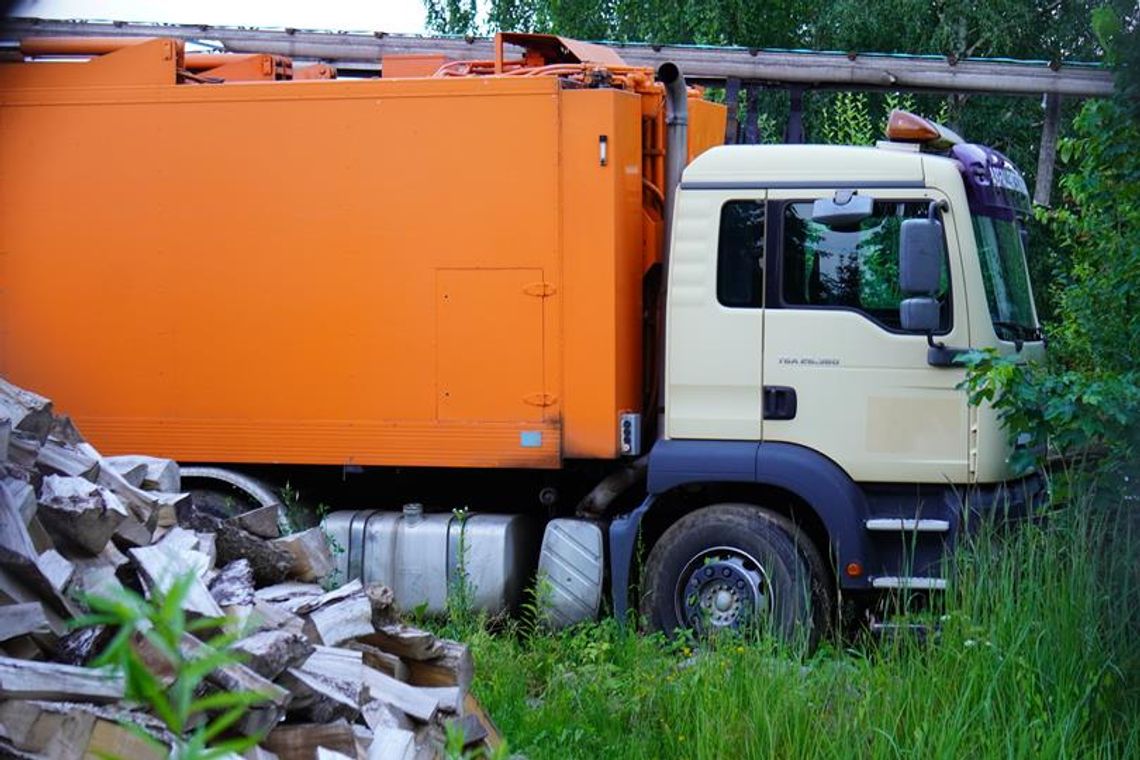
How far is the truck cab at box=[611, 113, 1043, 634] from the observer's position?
24.3ft

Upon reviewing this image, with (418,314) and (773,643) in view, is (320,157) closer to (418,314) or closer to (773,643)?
(418,314)

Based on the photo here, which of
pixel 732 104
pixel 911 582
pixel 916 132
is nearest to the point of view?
pixel 911 582

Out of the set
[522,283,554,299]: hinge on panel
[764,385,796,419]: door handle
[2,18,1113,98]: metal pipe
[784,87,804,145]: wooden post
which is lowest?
[764,385,796,419]: door handle

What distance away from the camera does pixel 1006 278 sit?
7.81 metres

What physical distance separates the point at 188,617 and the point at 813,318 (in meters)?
3.98

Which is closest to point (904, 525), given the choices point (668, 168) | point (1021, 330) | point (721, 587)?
point (721, 587)

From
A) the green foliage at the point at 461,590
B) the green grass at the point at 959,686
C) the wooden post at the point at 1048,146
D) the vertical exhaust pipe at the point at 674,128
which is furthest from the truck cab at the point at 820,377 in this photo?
the wooden post at the point at 1048,146

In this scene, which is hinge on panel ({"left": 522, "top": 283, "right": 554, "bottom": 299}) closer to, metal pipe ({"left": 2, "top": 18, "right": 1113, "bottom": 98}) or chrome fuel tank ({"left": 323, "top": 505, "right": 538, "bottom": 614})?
chrome fuel tank ({"left": 323, "top": 505, "right": 538, "bottom": 614})

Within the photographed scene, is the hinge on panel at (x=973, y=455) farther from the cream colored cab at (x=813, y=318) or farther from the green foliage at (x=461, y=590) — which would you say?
the green foliage at (x=461, y=590)

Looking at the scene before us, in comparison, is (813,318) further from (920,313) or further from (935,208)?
(935,208)

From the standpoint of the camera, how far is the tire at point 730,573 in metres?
7.43

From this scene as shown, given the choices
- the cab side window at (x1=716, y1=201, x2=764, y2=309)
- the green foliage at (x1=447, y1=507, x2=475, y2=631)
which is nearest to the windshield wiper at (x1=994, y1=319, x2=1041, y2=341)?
the cab side window at (x1=716, y1=201, x2=764, y2=309)

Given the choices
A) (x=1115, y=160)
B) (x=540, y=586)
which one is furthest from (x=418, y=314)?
(x=1115, y=160)

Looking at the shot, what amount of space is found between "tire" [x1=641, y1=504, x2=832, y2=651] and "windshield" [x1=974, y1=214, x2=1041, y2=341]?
1516mm
